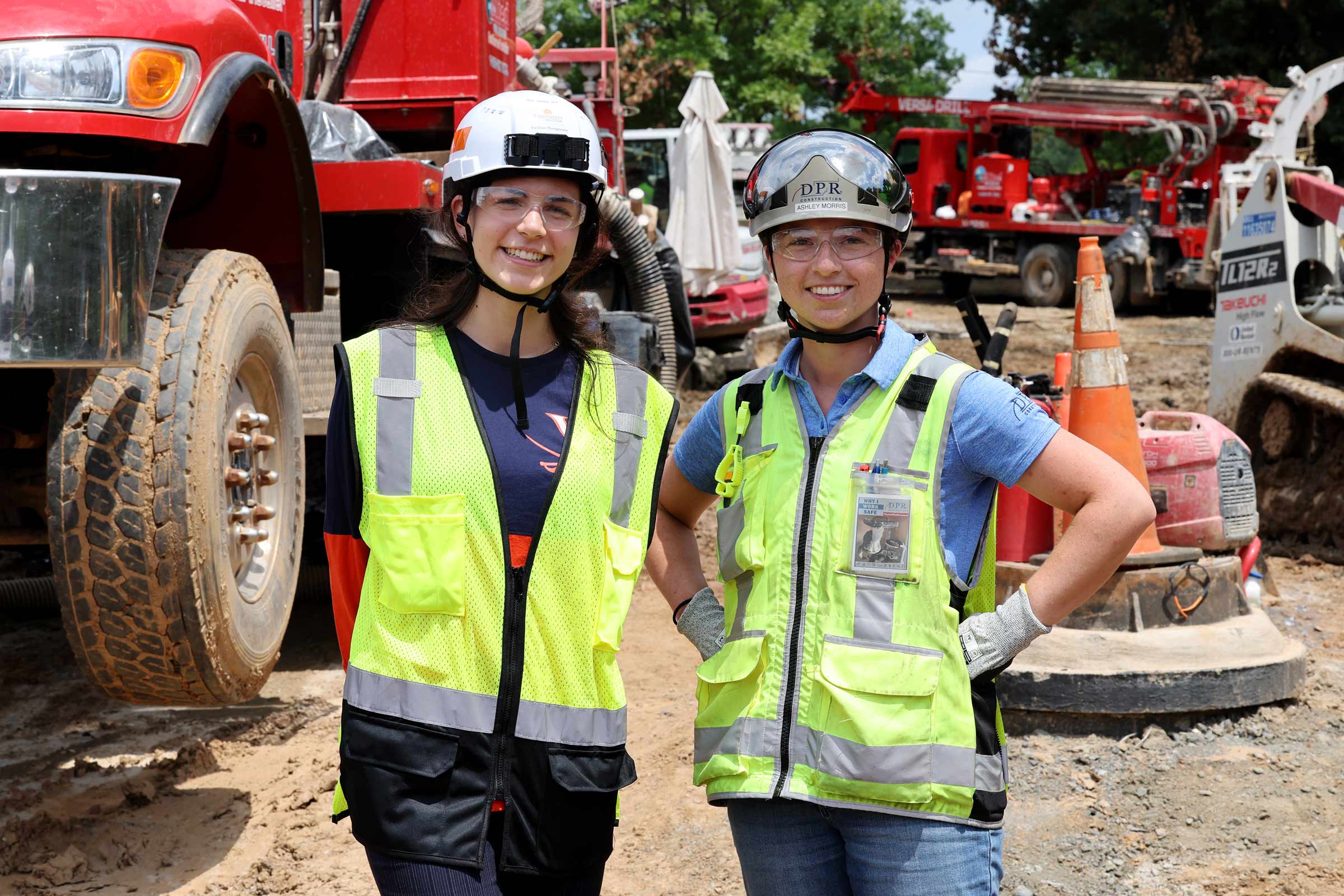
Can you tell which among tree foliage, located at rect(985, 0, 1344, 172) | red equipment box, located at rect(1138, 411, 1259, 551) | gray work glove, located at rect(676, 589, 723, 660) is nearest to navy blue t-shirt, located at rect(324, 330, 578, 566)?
gray work glove, located at rect(676, 589, 723, 660)

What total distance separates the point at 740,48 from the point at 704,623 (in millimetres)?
30228

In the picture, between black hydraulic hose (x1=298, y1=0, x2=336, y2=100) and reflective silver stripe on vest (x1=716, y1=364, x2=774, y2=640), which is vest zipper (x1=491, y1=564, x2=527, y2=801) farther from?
black hydraulic hose (x1=298, y1=0, x2=336, y2=100)

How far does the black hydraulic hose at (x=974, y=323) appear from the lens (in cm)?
379

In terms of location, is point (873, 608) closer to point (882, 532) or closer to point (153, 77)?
point (882, 532)

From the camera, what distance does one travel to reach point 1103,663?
4.67 metres

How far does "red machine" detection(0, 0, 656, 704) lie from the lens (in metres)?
3.16

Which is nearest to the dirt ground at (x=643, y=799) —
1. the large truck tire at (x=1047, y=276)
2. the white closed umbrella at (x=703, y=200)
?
the white closed umbrella at (x=703, y=200)

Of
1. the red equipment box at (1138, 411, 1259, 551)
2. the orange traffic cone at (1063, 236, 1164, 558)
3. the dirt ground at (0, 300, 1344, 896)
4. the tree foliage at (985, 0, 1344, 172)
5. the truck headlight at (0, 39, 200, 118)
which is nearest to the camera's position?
the truck headlight at (0, 39, 200, 118)

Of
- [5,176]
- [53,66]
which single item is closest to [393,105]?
[53,66]

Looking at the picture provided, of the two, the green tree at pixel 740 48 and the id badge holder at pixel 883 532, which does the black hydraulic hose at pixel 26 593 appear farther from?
the green tree at pixel 740 48

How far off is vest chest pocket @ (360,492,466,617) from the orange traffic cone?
127 inches

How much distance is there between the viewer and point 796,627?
221cm

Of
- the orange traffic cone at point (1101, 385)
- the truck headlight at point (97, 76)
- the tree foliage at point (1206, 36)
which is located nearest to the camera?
the truck headlight at point (97, 76)

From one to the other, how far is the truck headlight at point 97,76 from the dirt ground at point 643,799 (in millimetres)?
1965
